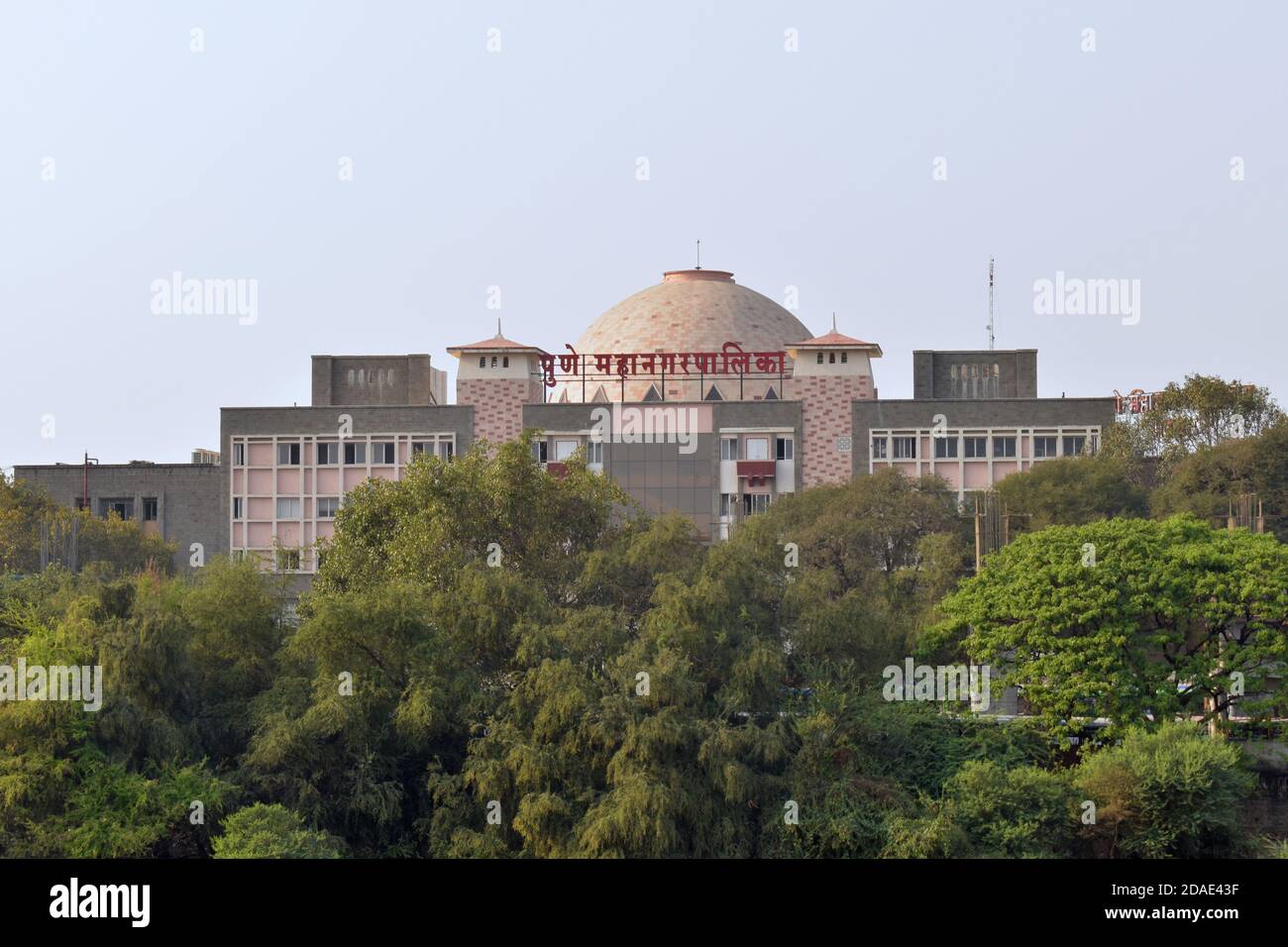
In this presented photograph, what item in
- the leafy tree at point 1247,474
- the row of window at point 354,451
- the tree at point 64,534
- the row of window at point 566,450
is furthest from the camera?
the row of window at point 354,451

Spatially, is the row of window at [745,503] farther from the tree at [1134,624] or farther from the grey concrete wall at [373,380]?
the tree at [1134,624]

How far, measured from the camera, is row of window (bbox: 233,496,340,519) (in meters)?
76.3

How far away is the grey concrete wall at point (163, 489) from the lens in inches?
3029

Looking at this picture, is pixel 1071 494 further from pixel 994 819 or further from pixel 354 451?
pixel 354 451

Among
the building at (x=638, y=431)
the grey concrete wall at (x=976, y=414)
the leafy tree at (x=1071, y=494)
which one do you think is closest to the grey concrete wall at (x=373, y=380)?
the building at (x=638, y=431)

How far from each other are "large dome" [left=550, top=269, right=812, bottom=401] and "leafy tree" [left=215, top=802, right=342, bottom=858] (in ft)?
153

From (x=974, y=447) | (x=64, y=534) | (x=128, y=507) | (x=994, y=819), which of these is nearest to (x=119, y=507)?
(x=128, y=507)

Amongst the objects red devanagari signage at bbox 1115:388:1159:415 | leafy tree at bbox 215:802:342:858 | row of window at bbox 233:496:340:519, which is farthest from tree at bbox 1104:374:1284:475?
leafy tree at bbox 215:802:342:858

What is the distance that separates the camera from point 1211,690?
38.4 meters

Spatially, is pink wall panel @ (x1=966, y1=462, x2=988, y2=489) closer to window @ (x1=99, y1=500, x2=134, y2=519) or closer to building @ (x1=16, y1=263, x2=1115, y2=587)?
building @ (x1=16, y1=263, x2=1115, y2=587)

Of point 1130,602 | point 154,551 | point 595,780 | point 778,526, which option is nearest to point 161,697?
point 595,780

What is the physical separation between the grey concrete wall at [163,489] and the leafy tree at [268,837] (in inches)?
1737

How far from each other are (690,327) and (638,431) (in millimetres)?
10379
